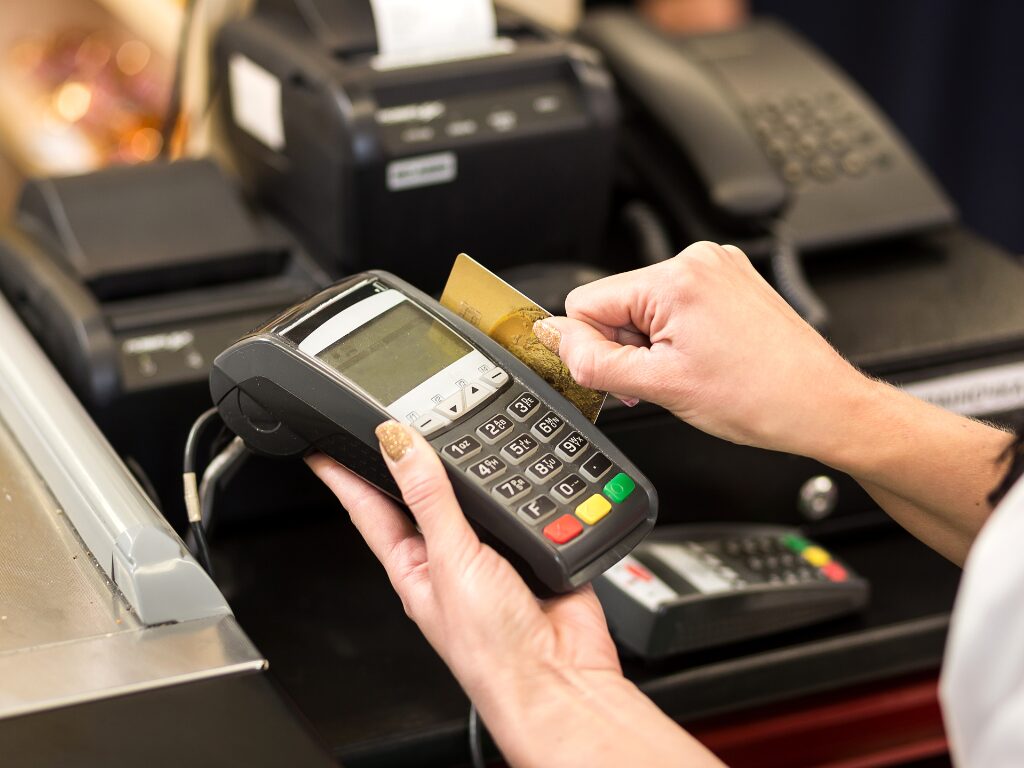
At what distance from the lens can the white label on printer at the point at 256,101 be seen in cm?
91

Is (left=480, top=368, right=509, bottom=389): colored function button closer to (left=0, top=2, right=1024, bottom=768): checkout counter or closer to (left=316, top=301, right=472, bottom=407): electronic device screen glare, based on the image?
(left=316, top=301, right=472, bottom=407): electronic device screen glare

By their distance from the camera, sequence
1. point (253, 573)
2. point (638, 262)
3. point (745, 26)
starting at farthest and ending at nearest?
point (745, 26) → point (638, 262) → point (253, 573)

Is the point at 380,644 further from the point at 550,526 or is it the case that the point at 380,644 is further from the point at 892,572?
the point at 892,572

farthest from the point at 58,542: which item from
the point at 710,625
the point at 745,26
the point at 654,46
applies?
the point at 745,26

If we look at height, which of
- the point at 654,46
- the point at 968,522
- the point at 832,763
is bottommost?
the point at 832,763

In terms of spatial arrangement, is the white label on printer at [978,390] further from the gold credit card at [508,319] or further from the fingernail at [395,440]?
the fingernail at [395,440]

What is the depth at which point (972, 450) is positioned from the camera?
2.20 feet

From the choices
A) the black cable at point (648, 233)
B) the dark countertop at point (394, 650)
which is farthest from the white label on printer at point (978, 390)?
the black cable at point (648, 233)

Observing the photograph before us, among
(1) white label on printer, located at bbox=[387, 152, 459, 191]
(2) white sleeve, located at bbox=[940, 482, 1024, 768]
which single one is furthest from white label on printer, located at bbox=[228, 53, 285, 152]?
(2) white sleeve, located at bbox=[940, 482, 1024, 768]

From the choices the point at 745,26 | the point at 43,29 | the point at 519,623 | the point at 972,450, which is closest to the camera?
the point at 519,623

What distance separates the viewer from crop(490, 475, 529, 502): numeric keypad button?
22.7 inches

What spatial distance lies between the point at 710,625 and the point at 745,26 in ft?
2.14

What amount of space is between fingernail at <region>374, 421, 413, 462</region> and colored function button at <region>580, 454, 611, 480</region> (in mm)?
93

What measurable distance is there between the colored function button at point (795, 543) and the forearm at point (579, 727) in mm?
302
